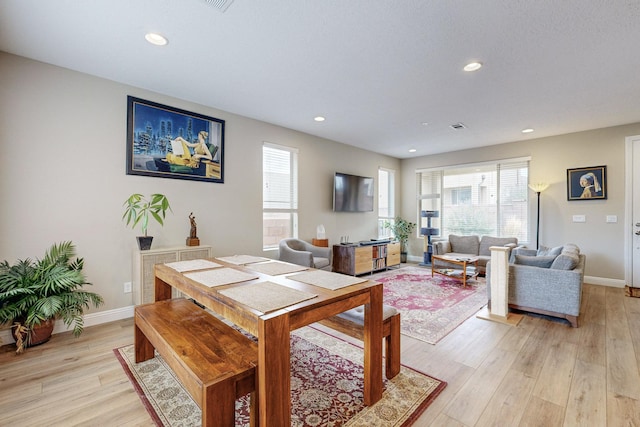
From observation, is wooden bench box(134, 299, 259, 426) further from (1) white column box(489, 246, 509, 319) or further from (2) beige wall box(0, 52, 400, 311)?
(1) white column box(489, 246, 509, 319)

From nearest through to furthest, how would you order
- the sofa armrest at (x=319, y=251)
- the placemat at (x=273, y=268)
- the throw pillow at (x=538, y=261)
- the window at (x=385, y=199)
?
the placemat at (x=273, y=268)
the throw pillow at (x=538, y=261)
the sofa armrest at (x=319, y=251)
the window at (x=385, y=199)

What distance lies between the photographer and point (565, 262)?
2.98 meters

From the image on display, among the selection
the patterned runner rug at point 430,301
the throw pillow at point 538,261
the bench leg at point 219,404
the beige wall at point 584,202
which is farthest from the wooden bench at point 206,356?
the beige wall at point 584,202

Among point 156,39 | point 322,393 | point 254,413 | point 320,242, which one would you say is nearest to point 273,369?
point 254,413

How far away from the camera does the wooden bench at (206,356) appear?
119cm

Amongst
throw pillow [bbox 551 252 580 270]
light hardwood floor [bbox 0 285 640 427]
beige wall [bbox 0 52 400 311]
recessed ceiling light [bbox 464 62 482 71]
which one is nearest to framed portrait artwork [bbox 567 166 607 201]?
throw pillow [bbox 551 252 580 270]

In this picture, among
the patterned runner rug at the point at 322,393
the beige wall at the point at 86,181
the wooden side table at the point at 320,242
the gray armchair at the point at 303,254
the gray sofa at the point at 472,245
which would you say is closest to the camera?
the patterned runner rug at the point at 322,393

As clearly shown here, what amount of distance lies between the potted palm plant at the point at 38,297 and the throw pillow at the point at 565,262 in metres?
4.73

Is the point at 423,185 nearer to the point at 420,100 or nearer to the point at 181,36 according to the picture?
the point at 420,100

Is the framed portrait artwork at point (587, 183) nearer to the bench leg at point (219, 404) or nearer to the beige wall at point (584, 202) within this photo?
the beige wall at point (584, 202)

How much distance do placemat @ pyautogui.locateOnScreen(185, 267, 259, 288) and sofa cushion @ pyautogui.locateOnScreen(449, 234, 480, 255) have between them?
17.2ft

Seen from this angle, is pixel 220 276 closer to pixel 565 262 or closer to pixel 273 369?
pixel 273 369

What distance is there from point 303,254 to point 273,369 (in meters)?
2.97

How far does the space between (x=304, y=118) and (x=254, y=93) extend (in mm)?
1049
